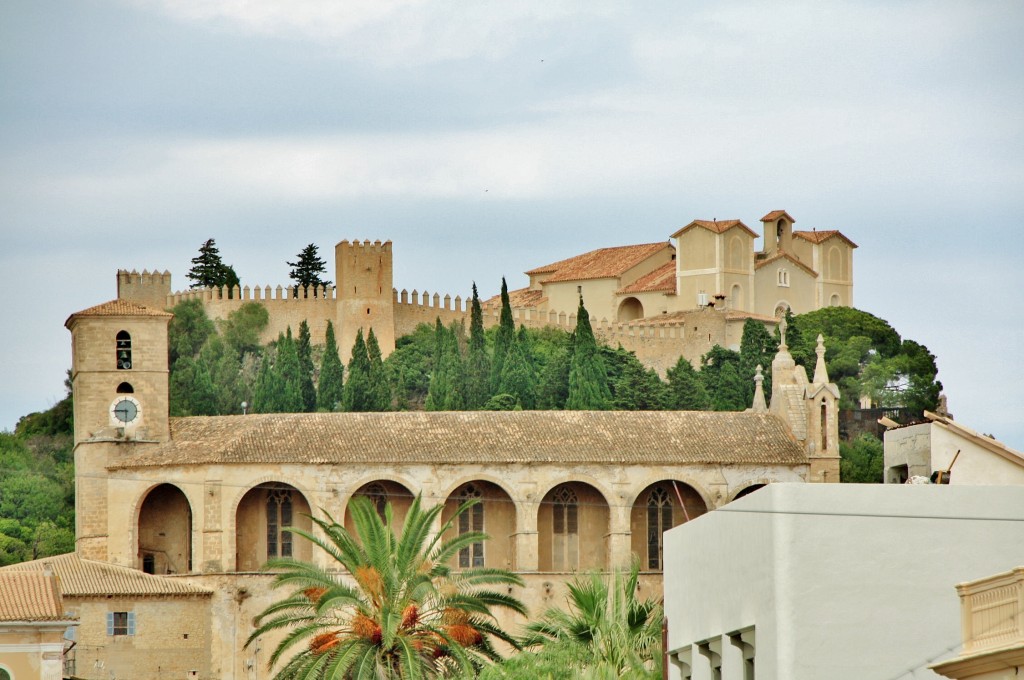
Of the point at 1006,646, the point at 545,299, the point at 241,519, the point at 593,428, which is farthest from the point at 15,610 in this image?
the point at 545,299

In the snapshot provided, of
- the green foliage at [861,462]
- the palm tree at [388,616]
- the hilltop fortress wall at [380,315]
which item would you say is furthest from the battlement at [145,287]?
the palm tree at [388,616]

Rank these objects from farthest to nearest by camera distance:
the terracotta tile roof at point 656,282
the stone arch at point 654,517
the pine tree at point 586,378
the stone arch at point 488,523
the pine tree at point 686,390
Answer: the terracotta tile roof at point 656,282
the pine tree at point 686,390
the pine tree at point 586,378
the stone arch at point 654,517
the stone arch at point 488,523

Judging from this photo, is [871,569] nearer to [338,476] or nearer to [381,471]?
[381,471]

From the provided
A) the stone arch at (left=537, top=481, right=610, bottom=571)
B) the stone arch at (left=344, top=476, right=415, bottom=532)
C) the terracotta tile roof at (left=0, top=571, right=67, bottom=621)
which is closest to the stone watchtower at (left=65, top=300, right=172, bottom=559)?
the stone arch at (left=344, top=476, right=415, bottom=532)

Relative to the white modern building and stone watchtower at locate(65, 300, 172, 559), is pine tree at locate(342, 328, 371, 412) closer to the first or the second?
stone watchtower at locate(65, 300, 172, 559)

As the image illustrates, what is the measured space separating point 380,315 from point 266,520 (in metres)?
39.1

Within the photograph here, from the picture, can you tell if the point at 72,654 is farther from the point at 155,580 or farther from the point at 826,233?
the point at 826,233

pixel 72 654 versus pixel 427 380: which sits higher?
pixel 427 380

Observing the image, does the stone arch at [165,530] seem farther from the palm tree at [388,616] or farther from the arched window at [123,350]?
the palm tree at [388,616]

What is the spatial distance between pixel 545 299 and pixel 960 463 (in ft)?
253

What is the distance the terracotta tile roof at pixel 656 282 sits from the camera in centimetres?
11181

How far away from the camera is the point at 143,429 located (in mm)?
66125

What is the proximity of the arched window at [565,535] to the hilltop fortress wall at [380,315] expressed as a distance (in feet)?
118

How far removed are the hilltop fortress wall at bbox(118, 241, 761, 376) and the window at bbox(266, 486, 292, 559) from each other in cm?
3640
